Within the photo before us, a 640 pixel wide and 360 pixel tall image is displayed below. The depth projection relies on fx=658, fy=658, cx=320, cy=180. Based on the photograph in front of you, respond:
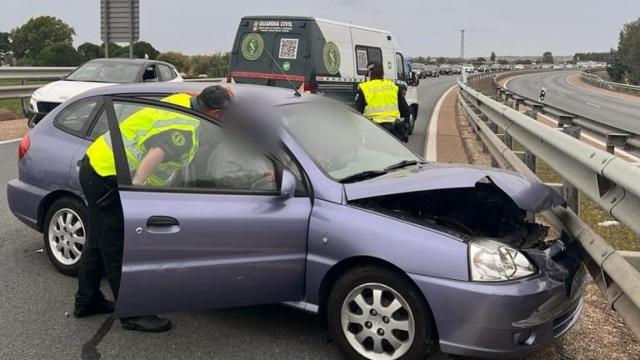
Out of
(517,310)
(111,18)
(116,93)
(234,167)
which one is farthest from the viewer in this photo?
(111,18)

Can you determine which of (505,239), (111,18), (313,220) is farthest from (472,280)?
(111,18)

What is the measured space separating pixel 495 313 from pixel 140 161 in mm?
2145

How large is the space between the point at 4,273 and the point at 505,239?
12.2 feet

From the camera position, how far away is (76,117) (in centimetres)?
508

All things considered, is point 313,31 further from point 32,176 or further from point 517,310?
point 517,310

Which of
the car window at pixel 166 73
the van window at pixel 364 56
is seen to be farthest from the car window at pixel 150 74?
the van window at pixel 364 56

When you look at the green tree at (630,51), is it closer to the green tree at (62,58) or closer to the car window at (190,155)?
the green tree at (62,58)

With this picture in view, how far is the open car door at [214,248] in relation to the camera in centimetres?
362

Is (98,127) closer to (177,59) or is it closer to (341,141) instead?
(341,141)

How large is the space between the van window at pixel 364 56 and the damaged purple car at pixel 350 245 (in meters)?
9.07

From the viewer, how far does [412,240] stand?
332 cm

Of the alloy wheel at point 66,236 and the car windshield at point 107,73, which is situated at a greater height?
the car windshield at point 107,73

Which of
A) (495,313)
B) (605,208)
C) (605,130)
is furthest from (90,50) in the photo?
(495,313)

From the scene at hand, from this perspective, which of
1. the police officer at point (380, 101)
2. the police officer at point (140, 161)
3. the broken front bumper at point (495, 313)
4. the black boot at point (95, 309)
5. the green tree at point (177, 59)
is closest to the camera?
the broken front bumper at point (495, 313)
